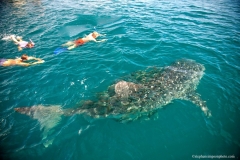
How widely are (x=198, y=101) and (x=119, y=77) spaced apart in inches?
167

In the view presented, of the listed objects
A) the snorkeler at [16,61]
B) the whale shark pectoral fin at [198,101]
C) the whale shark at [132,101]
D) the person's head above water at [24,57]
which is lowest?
the whale shark pectoral fin at [198,101]

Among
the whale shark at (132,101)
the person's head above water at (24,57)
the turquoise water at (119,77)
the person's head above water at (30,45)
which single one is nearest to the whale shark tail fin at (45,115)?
the whale shark at (132,101)

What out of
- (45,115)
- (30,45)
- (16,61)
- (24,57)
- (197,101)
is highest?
(30,45)

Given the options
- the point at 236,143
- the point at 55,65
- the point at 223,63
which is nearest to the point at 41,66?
the point at 55,65

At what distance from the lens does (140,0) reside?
23.6 metres

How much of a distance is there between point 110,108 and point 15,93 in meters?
5.26

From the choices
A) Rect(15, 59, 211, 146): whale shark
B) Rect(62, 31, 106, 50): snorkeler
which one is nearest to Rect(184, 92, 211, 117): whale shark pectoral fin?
Rect(15, 59, 211, 146): whale shark

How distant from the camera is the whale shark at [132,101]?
6.54m

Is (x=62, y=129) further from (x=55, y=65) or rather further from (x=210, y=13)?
(x=210, y=13)

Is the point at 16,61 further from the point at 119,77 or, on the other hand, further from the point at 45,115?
the point at 119,77

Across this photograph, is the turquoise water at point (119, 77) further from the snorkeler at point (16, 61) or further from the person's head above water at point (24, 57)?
the person's head above water at point (24, 57)

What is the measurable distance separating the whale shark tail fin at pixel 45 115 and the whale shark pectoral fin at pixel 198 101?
607cm

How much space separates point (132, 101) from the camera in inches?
270

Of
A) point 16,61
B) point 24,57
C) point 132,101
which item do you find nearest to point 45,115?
point 132,101
